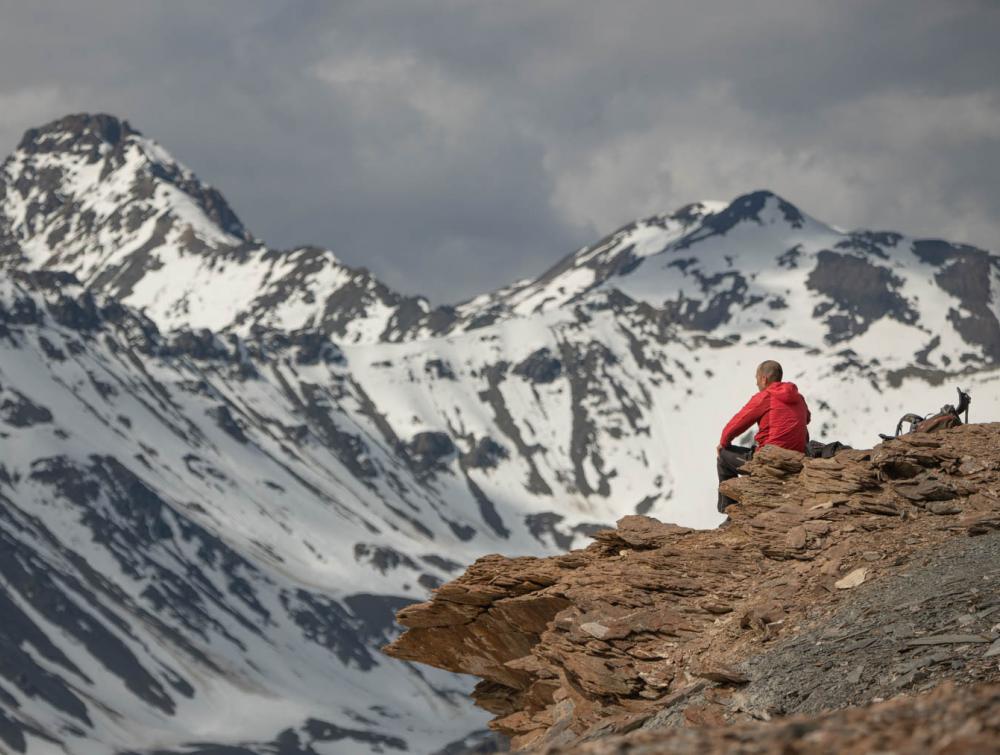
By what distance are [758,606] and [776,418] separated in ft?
19.0

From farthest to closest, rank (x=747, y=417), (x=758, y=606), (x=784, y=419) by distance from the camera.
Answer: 1. (x=784, y=419)
2. (x=747, y=417)
3. (x=758, y=606)

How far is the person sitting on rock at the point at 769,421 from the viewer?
30453 mm

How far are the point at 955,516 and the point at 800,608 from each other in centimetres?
389

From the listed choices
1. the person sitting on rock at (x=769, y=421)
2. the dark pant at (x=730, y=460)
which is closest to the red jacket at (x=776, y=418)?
the person sitting on rock at (x=769, y=421)

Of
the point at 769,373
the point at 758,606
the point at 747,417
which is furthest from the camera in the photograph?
the point at 769,373

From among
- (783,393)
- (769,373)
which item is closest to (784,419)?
(783,393)

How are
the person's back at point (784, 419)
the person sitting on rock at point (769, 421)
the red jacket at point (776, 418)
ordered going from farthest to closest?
the person's back at point (784, 419), the person sitting on rock at point (769, 421), the red jacket at point (776, 418)

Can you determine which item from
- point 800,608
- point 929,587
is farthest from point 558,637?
point 929,587

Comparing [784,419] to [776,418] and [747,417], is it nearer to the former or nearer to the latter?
[776,418]

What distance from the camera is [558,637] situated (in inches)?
1135

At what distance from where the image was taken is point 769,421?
31.2 metres

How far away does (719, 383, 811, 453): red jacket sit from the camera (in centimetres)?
3028

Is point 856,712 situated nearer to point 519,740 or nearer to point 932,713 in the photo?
point 932,713

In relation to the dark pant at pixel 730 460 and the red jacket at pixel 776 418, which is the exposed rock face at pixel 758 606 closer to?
the red jacket at pixel 776 418
